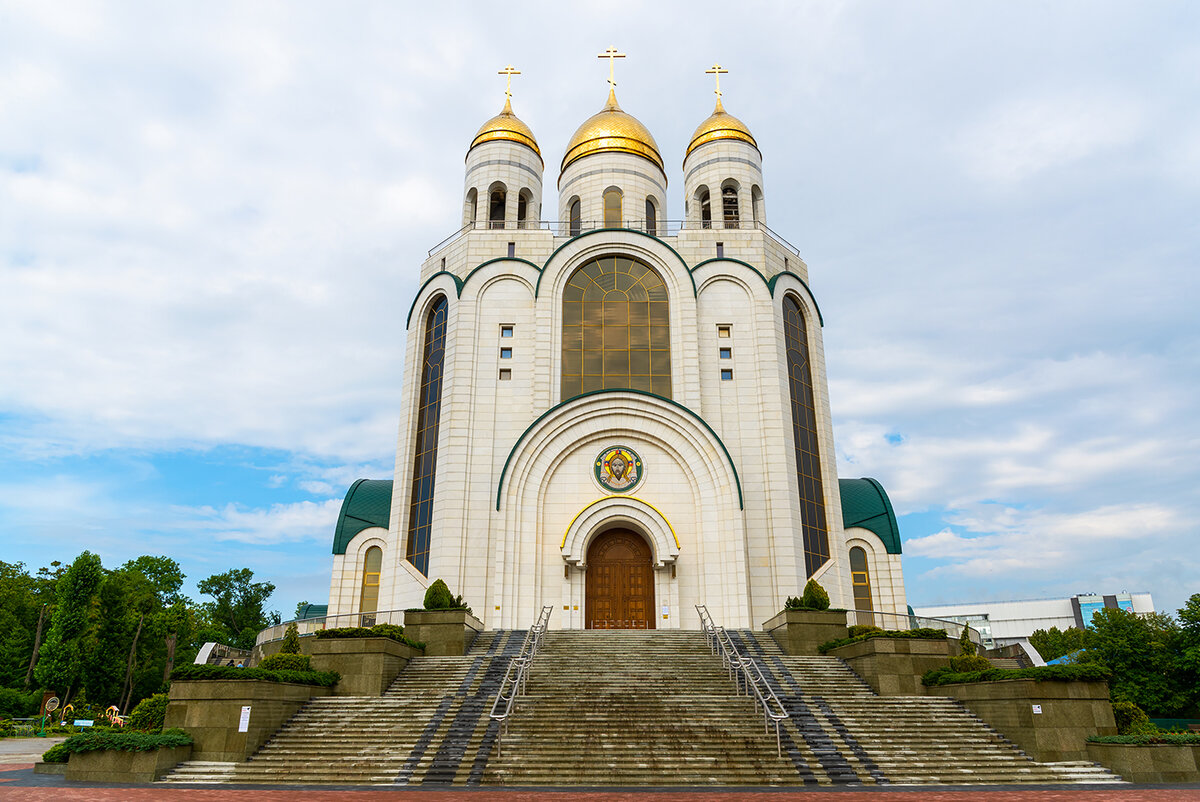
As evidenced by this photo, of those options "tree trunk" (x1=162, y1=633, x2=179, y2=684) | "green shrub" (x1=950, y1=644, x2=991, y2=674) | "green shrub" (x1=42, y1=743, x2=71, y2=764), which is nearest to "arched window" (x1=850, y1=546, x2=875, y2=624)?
"green shrub" (x1=950, y1=644, x2=991, y2=674)

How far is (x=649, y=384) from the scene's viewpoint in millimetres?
31609

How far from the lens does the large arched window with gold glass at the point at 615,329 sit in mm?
31703

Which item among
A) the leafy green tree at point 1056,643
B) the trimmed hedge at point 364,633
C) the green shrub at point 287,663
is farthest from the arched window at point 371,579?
the leafy green tree at point 1056,643

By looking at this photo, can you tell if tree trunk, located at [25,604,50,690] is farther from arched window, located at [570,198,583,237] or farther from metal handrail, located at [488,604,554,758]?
arched window, located at [570,198,583,237]

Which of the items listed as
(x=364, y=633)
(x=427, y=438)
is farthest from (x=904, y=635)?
(x=427, y=438)

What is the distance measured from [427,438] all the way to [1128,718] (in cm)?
2498

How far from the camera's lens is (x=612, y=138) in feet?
127

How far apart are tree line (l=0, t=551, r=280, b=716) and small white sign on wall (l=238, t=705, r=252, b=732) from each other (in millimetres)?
16839

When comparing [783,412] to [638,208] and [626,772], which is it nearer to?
[638,208]

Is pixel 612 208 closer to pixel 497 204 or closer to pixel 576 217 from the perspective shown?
pixel 576 217

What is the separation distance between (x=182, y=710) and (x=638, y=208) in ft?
92.5

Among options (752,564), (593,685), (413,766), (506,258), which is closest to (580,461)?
(752,564)

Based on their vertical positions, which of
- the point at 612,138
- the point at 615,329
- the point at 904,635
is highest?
the point at 612,138

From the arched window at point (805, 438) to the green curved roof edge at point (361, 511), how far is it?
57.5ft
